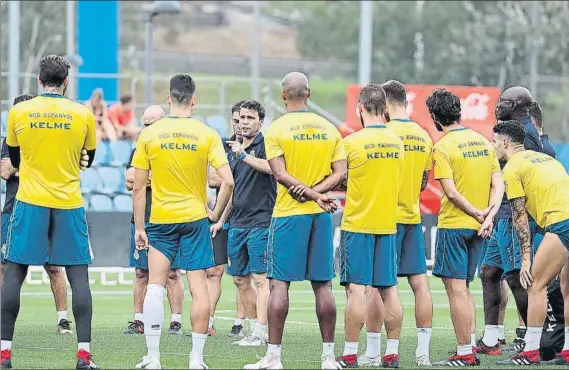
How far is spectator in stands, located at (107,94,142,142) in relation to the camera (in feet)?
83.6

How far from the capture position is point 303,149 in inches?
435

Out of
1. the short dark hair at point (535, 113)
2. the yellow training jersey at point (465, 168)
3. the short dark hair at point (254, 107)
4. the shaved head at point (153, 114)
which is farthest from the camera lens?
the shaved head at point (153, 114)

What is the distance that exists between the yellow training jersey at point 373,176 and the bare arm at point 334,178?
22 centimetres

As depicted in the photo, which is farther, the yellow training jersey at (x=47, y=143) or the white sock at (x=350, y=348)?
the white sock at (x=350, y=348)

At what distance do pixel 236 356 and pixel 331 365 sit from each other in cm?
156

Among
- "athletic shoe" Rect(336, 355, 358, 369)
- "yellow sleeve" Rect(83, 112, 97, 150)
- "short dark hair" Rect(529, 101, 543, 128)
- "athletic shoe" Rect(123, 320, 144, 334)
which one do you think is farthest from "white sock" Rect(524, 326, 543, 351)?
"athletic shoe" Rect(123, 320, 144, 334)

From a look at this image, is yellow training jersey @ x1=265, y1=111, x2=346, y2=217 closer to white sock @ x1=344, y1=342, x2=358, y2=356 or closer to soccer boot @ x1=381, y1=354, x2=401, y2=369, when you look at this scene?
white sock @ x1=344, y1=342, x2=358, y2=356

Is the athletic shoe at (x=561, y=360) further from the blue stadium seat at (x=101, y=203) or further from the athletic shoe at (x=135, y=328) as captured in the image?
the blue stadium seat at (x=101, y=203)

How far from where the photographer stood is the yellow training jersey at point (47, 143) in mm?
10984

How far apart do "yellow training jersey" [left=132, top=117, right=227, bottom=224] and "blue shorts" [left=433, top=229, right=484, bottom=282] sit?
229 centimetres

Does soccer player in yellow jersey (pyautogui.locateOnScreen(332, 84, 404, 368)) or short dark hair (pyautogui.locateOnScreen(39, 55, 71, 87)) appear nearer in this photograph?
short dark hair (pyautogui.locateOnScreen(39, 55, 71, 87))

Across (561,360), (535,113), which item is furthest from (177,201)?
(535,113)

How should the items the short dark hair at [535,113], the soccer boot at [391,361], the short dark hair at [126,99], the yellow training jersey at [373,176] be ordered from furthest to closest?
the short dark hair at [126,99] → the short dark hair at [535,113] → the soccer boot at [391,361] → the yellow training jersey at [373,176]

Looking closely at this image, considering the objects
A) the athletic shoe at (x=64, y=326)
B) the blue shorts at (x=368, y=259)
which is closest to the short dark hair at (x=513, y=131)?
the blue shorts at (x=368, y=259)
